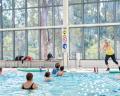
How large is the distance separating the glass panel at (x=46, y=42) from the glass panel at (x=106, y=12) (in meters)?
4.05

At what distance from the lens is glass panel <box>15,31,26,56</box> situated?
2838 cm

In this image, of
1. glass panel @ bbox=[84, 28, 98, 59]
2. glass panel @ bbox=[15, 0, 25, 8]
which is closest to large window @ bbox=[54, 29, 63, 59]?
glass panel @ bbox=[84, 28, 98, 59]

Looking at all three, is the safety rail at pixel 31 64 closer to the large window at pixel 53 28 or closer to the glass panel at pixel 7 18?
the large window at pixel 53 28

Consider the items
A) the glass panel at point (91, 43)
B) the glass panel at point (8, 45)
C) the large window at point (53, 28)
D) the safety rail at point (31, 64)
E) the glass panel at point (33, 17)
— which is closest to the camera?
the safety rail at point (31, 64)

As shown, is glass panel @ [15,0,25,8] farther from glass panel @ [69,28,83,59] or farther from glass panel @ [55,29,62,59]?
glass panel @ [69,28,83,59]

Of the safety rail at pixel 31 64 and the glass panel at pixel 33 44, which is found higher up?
the glass panel at pixel 33 44

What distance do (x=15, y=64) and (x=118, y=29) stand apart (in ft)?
24.2

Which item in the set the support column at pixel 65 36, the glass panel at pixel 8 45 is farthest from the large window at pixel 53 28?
the support column at pixel 65 36

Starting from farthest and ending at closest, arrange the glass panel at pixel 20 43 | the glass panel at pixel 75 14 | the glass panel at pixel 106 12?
the glass panel at pixel 20 43, the glass panel at pixel 75 14, the glass panel at pixel 106 12

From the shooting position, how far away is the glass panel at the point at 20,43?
2838 cm

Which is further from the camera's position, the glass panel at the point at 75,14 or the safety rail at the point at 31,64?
the glass panel at the point at 75,14

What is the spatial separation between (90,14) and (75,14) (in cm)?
116

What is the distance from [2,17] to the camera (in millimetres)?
29281

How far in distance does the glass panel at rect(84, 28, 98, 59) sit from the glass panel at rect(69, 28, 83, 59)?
391 millimetres
